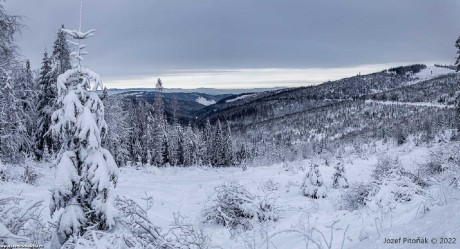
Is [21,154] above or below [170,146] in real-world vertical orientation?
above

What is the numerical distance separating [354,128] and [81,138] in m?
166

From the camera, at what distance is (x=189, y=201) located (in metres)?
13.0

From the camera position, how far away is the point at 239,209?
9805 millimetres

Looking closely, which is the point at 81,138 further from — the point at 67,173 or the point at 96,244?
the point at 96,244

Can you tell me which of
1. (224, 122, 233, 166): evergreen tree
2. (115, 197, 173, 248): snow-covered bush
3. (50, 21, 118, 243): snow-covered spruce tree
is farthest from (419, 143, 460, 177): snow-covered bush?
(224, 122, 233, 166): evergreen tree

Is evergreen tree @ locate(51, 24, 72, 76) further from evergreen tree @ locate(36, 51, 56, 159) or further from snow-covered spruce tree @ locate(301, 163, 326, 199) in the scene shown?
snow-covered spruce tree @ locate(301, 163, 326, 199)

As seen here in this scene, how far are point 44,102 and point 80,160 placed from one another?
2962 centimetres

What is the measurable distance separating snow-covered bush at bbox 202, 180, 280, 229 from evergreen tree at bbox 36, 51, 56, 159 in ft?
79.7

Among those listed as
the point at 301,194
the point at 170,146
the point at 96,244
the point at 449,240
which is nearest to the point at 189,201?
the point at 301,194

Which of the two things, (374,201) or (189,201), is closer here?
(374,201)

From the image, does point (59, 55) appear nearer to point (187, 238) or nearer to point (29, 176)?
point (29, 176)

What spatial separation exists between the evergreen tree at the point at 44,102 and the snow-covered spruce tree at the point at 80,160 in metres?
27.3

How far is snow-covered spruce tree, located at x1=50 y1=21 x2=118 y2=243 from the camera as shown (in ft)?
15.4

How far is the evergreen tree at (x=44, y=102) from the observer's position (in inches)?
1168
